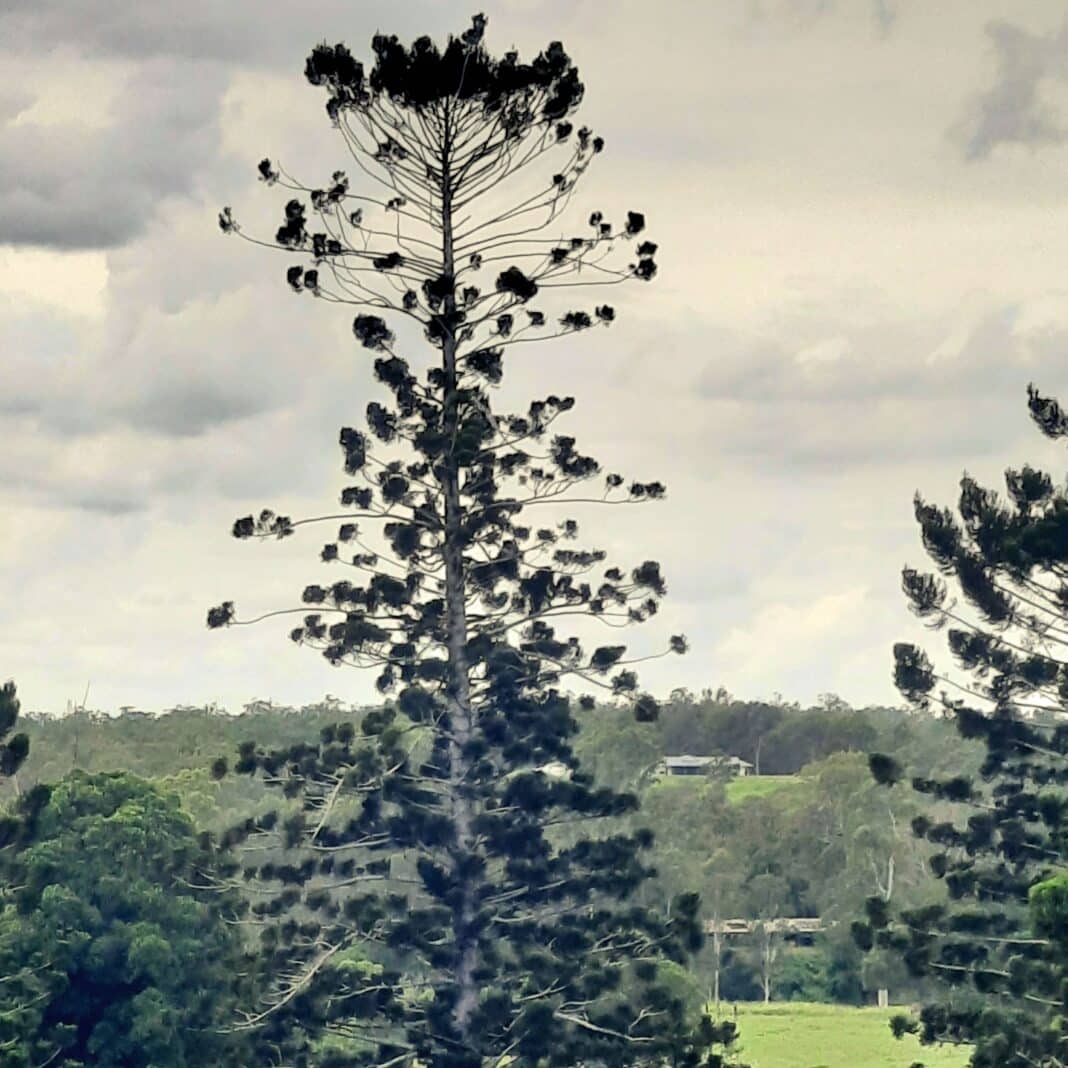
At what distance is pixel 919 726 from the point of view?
116 metres

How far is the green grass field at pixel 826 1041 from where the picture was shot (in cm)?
5916

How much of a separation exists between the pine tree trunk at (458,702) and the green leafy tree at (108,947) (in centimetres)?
553

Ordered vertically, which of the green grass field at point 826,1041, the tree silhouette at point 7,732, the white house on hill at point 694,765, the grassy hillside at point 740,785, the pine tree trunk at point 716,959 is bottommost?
the green grass field at point 826,1041

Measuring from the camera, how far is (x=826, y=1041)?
63.3 m

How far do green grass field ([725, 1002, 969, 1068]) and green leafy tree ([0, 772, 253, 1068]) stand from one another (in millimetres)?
21075

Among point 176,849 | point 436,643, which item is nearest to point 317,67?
point 436,643

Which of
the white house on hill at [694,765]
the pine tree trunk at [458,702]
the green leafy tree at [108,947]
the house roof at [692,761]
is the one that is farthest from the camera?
the house roof at [692,761]

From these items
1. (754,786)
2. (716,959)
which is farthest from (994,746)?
(754,786)

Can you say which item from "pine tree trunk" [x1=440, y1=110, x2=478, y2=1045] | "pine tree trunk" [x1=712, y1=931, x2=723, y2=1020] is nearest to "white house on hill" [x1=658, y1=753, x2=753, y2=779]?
"pine tree trunk" [x1=712, y1=931, x2=723, y2=1020]

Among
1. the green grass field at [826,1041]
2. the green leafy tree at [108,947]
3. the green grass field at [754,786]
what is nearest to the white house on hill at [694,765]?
the green grass field at [754,786]

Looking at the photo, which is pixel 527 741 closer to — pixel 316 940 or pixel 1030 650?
pixel 316 940

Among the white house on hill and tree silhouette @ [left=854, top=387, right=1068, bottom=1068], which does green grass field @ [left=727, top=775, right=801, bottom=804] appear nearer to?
the white house on hill

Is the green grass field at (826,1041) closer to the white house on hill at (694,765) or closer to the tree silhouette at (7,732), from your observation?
the tree silhouette at (7,732)

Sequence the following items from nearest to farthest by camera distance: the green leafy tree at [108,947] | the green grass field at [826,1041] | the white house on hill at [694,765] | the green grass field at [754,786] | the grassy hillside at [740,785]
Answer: the green leafy tree at [108,947] → the green grass field at [826,1041] → the grassy hillside at [740,785] → the green grass field at [754,786] → the white house on hill at [694,765]
